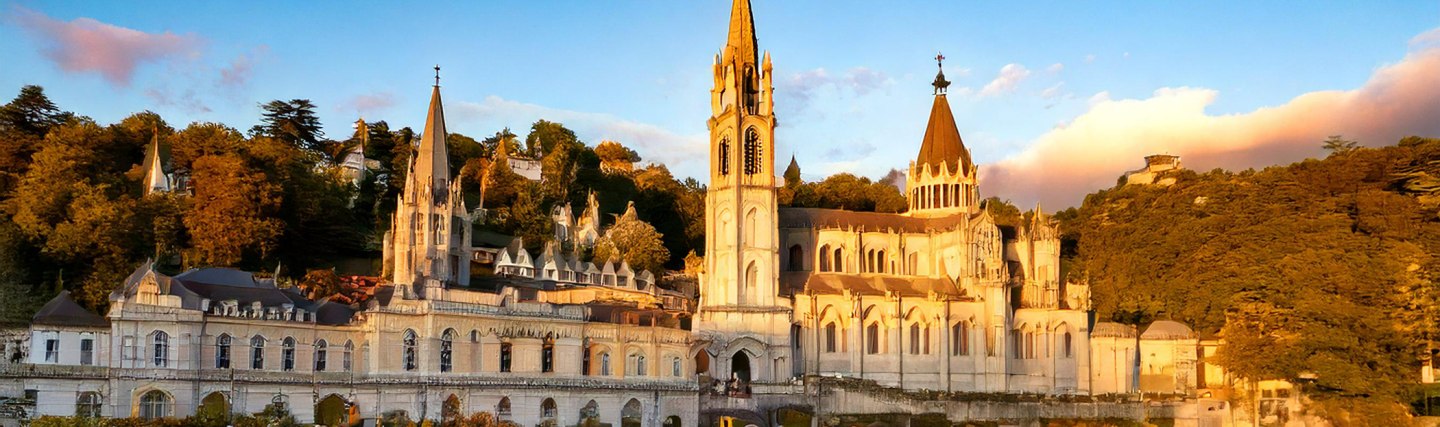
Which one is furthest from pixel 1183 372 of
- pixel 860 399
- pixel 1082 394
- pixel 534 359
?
pixel 534 359

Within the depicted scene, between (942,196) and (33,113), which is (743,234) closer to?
(942,196)

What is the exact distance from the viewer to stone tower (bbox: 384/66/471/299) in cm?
7250

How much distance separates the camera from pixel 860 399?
7025 centimetres

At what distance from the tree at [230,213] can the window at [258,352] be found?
638 inches

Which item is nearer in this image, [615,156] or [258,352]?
[258,352]

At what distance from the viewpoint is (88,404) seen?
50.9 m

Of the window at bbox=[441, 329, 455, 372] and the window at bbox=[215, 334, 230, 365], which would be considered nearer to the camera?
the window at bbox=[215, 334, 230, 365]

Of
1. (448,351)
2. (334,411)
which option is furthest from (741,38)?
(334,411)

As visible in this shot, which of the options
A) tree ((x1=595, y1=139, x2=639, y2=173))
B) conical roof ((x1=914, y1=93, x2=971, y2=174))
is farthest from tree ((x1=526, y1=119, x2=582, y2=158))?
conical roof ((x1=914, y1=93, x2=971, y2=174))

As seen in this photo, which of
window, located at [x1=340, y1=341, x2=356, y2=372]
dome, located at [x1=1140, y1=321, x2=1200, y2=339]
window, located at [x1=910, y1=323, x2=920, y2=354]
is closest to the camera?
window, located at [x1=340, y1=341, x2=356, y2=372]

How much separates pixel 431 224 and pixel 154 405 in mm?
23169

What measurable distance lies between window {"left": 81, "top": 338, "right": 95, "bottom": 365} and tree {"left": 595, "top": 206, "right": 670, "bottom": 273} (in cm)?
3818

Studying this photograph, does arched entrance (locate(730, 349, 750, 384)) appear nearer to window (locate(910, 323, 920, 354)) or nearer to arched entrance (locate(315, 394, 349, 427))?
window (locate(910, 323, 920, 354))

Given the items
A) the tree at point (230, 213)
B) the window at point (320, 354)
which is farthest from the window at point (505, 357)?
the tree at point (230, 213)
